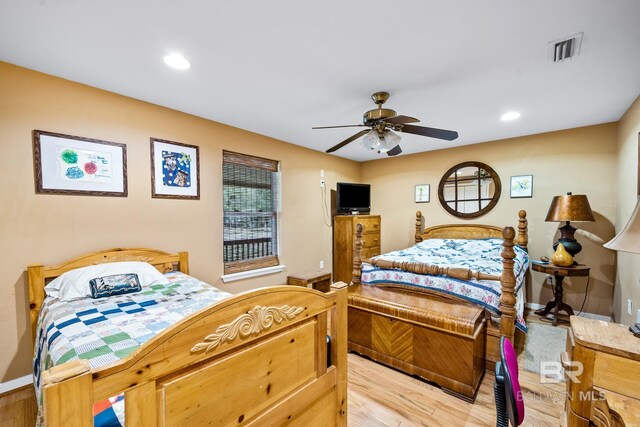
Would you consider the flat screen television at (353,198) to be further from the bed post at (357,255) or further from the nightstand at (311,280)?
the bed post at (357,255)

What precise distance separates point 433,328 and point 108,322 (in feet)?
7.21

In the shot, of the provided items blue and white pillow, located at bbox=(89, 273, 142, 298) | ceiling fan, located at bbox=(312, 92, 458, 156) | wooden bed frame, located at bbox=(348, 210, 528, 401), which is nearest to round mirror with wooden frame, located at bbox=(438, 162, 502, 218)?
wooden bed frame, located at bbox=(348, 210, 528, 401)

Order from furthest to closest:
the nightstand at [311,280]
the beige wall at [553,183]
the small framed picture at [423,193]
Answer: the small framed picture at [423,193], the nightstand at [311,280], the beige wall at [553,183]

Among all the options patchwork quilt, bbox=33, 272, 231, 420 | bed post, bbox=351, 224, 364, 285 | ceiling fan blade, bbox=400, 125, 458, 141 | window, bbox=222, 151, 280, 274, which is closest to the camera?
patchwork quilt, bbox=33, 272, 231, 420

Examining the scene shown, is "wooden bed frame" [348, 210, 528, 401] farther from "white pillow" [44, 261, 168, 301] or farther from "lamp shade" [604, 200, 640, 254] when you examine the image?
"white pillow" [44, 261, 168, 301]

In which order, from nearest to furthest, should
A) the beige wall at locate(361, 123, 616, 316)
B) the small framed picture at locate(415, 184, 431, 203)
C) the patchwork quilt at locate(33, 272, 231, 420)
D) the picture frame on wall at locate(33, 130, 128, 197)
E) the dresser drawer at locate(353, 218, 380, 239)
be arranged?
the patchwork quilt at locate(33, 272, 231, 420) < the picture frame on wall at locate(33, 130, 128, 197) < the beige wall at locate(361, 123, 616, 316) < the dresser drawer at locate(353, 218, 380, 239) < the small framed picture at locate(415, 184, 431, 203)

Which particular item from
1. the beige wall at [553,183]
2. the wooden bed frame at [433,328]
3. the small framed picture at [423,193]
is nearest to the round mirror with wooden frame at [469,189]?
the beige wall at [553,183]

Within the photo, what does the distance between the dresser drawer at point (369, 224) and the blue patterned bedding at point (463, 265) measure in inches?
35.9

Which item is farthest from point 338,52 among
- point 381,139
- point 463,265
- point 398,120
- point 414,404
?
point 414,404

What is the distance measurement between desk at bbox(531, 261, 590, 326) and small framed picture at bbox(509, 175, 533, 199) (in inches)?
40.3

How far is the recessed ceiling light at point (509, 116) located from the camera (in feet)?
9.48

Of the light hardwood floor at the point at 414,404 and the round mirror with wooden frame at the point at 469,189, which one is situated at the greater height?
the round mirror with wooden frame at the point at 469,189

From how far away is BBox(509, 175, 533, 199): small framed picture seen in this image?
3.69 metres

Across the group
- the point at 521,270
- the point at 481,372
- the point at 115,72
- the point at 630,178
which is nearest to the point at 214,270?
the point at 115,72
